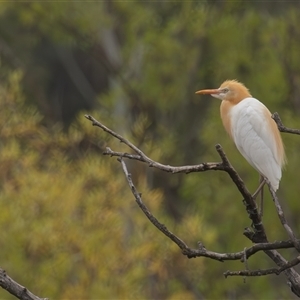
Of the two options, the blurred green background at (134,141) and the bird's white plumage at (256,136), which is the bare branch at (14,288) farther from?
the blurred green background at (134,141)

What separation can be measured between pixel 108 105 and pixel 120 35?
1625 millimetres

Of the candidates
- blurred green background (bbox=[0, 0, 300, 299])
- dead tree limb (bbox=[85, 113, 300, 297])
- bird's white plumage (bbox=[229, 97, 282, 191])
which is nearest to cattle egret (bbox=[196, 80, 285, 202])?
bird's white plumage (bbox=[229, 97, 282, 191])

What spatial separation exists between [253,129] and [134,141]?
165 inches

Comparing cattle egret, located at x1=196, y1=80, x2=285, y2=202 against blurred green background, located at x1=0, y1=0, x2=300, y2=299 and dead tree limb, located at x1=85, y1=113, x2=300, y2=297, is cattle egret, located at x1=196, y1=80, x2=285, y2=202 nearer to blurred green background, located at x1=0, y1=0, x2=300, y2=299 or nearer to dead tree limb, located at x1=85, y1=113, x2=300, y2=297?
dead tree limb, located at x1=85, y1=113, x2=300, y2=297

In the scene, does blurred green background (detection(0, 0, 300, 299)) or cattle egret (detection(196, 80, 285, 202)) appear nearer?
cattle egret (detection(196, 80, 285, 202))

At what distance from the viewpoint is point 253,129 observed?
283 centimetres

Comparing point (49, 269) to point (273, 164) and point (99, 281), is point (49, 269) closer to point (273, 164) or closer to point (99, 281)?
point (99, 281)

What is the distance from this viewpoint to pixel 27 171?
18.3 feet

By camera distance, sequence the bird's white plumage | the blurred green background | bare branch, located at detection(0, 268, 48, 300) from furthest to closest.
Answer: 1. the blurred green background
2. the bird's white plumage
3. bare branch, located at detection(0, 268, 48, 300)

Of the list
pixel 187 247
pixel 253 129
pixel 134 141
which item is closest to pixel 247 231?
pixel 187 247

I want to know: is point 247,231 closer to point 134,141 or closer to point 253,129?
point 253,129

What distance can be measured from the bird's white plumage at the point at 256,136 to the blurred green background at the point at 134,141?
2.40m

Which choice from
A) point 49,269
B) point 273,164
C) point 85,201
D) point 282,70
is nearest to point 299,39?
point 282,70

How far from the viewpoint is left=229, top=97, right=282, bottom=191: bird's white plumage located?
270 centimetres
